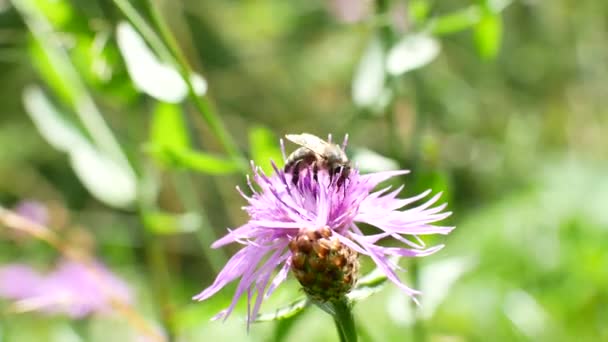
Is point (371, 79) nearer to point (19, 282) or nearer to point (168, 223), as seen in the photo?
point (168, 223)

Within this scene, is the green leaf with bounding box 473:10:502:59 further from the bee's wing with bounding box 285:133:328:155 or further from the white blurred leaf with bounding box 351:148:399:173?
the bee's wing with bounding box 285:133:328:155

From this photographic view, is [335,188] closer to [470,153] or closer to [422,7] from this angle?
[422,7]

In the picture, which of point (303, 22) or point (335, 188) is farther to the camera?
point (303, 22)

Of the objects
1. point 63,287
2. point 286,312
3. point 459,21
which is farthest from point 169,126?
point 63,287

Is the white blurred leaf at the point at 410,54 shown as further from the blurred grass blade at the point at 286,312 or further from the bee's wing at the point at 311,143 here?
the blurred grass blade at the point at 286,312

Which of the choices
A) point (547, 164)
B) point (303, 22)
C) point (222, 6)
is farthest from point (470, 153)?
point (222, 6)

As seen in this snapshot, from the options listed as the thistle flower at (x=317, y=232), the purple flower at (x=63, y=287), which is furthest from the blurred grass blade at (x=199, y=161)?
the purple flower at (x=63, y=287)

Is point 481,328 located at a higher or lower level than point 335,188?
lower

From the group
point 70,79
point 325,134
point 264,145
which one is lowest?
point 264,145
